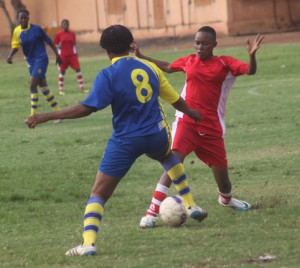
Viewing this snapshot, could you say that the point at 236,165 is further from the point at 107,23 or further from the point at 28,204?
the point at 107,23

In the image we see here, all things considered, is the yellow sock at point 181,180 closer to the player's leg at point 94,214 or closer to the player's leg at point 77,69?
the player's leg at point 94,214

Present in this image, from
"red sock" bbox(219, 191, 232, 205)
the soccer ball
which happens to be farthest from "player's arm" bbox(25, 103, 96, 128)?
"red sock" bbox(219, 191, 232, 205)

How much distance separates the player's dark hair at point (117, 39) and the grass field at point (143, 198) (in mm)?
1577

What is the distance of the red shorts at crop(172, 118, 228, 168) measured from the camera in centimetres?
949

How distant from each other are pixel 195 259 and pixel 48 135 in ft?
32.6

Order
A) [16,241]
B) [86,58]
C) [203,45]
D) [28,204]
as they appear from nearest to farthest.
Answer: [16,241] → [203,45] → [28,204] → [86,58]

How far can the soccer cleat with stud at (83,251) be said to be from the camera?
7.77m

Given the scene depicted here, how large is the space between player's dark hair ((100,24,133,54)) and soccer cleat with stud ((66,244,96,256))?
1.56 m

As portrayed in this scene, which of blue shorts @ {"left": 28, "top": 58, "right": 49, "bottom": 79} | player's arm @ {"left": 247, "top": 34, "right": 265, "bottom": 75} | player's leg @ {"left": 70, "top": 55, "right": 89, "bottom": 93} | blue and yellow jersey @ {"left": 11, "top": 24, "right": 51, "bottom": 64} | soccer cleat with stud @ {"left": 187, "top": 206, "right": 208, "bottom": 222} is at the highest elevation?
player's arm @ {"left": 247, "top": 34, "right": 265, "bottom": 75}

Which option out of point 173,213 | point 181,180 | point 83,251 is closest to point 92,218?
point 83,251

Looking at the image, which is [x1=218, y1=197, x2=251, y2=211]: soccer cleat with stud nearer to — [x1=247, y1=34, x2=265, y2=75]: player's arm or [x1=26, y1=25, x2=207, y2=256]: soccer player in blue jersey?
[x1=247, y1=34, x2=265, y2=75]: player's arm

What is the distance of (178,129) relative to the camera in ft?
31.4

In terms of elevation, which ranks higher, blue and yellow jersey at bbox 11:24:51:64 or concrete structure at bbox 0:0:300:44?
blue and yellow jersey at bbox 11:24:51:64

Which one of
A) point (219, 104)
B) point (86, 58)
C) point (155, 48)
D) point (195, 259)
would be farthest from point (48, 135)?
point (155, 48)
